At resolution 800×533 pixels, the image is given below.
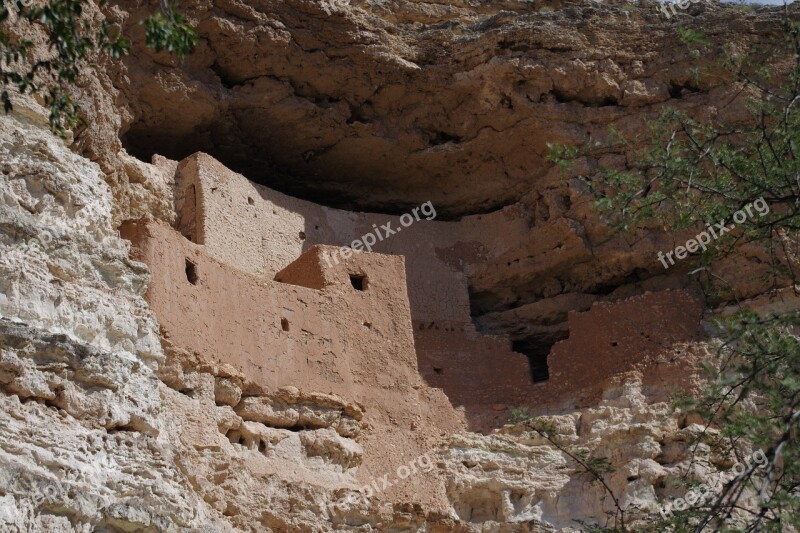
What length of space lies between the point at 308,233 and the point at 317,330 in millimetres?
3044

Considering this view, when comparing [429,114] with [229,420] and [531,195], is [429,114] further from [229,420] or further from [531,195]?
[229,420]

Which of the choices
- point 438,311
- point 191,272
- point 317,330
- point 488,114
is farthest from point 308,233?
point 191,272

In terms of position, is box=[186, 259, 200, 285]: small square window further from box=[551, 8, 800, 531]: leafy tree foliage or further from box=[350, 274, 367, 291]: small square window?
box=[551, 8, 800, 531]: leafy tree foliage

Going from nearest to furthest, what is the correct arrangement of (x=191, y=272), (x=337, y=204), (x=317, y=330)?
1. (x=191, y=272)
2. (x=317, y=330)
3. (x=337, y=204)

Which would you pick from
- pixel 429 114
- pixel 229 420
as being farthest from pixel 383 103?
pixel 229 420

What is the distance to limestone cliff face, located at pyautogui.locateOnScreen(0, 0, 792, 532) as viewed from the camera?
11.1 metres

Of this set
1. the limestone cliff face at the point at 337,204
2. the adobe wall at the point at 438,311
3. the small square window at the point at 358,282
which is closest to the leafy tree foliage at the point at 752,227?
the limestone cliff face at the point at 337,204

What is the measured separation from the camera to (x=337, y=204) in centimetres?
1958

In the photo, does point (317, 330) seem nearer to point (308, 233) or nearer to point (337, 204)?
point (308, 233)

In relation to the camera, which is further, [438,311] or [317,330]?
[438,311]

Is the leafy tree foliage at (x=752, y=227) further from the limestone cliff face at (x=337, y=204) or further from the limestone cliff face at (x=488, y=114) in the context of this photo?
the limestone cliff face at (x=488, y=114)

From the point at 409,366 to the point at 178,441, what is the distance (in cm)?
398

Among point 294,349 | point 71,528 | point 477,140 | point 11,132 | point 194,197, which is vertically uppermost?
point 477,140

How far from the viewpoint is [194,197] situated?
52.6 ft
